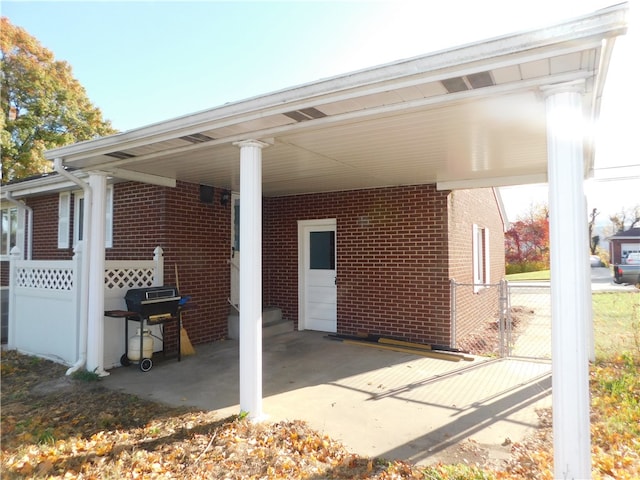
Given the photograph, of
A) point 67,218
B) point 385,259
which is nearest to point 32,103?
point 67,218

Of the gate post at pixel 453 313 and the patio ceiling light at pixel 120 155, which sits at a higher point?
the patio ceiling light at pixel 120 155

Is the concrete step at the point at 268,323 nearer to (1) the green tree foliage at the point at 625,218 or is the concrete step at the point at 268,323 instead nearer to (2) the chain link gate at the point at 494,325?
(2) the chain link gate at the point at 494,325

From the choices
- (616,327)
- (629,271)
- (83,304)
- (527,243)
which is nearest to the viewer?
(83,304)

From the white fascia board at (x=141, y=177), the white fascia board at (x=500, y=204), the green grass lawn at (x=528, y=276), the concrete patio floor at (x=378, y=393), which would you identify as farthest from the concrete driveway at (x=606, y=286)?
the white fascia board at (x=141, y=177)

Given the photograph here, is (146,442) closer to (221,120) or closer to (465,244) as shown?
(221,120)

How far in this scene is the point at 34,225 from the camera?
9336mm

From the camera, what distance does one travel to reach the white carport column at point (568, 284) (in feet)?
8.35

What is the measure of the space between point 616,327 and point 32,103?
20351 millimetres

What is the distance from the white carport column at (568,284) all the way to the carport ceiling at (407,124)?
290 millimetres

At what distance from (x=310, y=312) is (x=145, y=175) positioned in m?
4.37

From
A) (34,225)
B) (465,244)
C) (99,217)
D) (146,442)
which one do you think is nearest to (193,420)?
(146,442)

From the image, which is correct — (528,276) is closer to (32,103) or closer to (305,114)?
(305,114)

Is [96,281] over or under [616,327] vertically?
over

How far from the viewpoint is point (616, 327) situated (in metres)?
8.78
